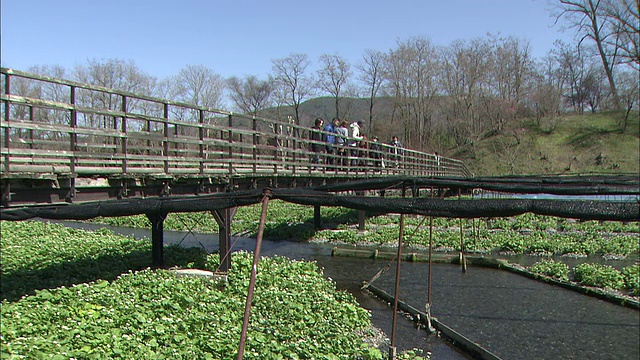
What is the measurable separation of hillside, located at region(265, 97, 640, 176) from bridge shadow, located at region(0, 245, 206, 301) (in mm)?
44008

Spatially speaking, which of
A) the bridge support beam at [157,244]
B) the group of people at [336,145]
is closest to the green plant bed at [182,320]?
the bridge support beam at [157,244]

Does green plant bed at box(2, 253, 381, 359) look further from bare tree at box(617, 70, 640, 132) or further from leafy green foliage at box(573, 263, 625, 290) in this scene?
bare tree at box(617, 70, 640, 132)

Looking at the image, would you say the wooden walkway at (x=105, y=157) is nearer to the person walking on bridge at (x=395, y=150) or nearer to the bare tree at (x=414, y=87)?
the person walking on bridge at (x=395, y=150)

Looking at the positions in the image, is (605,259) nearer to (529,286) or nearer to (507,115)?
(529,286)

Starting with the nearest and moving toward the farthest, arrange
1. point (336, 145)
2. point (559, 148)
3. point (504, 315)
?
1. point (504, 315)
2. point (336, 145)
3. point (559, 148)

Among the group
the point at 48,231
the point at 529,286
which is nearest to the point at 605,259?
the point at 529,286

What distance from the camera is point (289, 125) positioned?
15820 millimetres

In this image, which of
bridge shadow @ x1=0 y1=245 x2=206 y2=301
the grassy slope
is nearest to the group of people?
bridge shadow @ x1=0 y1=245 x2=206 y2=301

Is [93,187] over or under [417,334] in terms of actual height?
over

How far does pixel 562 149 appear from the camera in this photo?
5612 centimetres

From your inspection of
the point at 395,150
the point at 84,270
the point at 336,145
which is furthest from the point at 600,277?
the point at 395,150

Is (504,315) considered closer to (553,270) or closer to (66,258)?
(553,270)

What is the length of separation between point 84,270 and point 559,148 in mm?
54326

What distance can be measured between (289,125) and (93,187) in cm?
769
